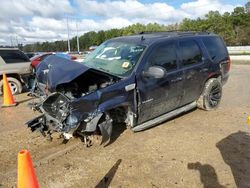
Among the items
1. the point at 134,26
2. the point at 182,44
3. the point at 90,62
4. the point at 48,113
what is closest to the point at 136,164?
the point at 48,113

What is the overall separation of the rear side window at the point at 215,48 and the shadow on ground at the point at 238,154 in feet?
7.43

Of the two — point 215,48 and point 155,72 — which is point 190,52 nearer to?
point 215,48

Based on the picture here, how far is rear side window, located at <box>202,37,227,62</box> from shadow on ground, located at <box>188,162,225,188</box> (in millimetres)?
3557

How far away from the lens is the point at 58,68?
5.08m

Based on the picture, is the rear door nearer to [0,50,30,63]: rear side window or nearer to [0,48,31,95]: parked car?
[0,48,31,95]: parked car

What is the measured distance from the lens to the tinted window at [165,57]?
18.7ft

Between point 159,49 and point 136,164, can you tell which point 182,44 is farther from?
point 136,164

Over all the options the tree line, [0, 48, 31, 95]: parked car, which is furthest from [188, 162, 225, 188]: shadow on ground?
the tree line

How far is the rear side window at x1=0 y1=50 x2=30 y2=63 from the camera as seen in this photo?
10.9m

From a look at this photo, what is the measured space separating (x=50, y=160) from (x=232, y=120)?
4.31 m

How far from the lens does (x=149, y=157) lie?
4836 millimetres

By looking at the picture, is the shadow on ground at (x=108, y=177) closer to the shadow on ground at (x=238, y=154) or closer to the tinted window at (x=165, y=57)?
the shadow on ground at (x=238, y=154)

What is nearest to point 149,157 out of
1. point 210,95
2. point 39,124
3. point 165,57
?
point 39,124

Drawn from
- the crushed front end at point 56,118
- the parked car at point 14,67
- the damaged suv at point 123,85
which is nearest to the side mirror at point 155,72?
the damaged suv at point 123,85
